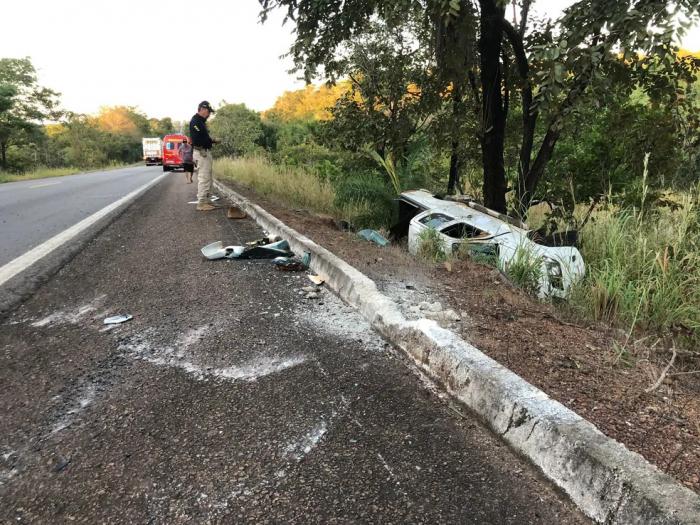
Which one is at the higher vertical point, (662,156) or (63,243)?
(662,156)

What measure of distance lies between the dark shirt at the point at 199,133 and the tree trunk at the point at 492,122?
5.07 m

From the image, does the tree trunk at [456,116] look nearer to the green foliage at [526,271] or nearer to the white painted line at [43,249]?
the green foliage at [526,271]

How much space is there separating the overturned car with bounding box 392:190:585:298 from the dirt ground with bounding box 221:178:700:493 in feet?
1.48

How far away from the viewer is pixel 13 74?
40469 millimetres

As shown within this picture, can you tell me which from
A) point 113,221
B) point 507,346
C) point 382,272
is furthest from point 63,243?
point 507,346

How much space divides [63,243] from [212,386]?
15.7 feet

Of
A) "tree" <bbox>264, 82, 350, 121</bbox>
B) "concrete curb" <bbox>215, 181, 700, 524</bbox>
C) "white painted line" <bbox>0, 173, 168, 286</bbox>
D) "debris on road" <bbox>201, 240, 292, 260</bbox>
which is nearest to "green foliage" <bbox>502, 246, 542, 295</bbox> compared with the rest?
"concrete curb" <bbox>215, 181, 700, 524</bbox>

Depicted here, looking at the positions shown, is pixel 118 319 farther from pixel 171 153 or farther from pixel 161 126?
pixel 161 126

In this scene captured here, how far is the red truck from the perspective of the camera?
34.4 metres

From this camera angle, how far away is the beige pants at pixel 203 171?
28.4ft

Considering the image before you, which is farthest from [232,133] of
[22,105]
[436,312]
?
[436,312]

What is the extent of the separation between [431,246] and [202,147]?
5.46 metres

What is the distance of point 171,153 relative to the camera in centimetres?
3472

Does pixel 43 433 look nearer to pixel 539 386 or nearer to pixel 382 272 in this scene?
pixel 539 386
